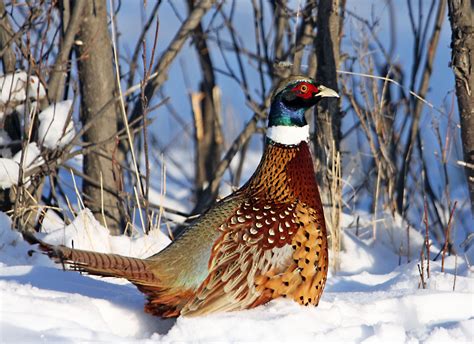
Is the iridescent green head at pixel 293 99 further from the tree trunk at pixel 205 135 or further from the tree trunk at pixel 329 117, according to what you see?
the tree trunk at pixel 205 135

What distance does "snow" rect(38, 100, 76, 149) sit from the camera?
495 centimetres

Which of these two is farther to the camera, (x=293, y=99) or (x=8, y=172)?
(x=8, y=172)

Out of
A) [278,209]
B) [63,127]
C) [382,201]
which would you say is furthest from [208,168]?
[278,209]

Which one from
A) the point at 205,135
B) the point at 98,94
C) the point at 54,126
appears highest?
the point at 98,94

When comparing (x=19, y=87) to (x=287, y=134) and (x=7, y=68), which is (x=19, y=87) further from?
(x=287, y=134)

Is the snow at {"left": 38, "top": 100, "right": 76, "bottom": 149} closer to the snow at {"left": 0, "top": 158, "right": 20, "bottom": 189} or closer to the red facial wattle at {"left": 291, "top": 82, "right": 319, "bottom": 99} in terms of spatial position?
the snow at {"left": 0, "top": 158, "right": 20, "bottom": 189}

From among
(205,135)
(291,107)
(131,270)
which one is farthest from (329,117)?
(205,135)

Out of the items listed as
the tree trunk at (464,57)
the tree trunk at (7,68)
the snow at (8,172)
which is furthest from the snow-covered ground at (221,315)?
the tree trunk at (464,57)

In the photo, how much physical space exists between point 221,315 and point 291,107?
902mm

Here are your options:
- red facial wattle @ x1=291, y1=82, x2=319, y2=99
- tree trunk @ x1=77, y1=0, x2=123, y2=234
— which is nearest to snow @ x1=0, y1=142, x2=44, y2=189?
tree trunk @ x1=77, y1=0, x2=123, y2=234

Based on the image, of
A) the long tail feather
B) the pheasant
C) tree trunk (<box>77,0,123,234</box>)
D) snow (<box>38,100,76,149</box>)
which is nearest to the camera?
the long tail feather

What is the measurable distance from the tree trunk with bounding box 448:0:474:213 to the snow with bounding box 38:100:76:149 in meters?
2.14

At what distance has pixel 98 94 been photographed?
5.37 m

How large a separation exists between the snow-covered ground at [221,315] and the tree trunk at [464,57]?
0.79 meters
